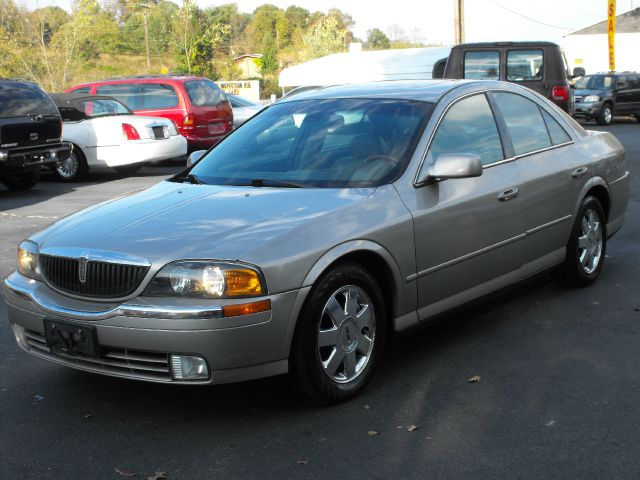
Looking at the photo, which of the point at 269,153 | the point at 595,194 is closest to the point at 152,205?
the point at 269,153

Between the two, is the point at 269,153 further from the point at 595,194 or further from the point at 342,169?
the point at 595,194

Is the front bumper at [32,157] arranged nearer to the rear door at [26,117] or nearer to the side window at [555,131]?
the rear door at [26,117]

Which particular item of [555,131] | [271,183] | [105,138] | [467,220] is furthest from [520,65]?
[271,183]

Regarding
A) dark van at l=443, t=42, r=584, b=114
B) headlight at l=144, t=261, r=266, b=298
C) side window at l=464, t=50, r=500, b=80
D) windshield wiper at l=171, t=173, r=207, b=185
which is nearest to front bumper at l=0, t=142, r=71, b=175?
dark van at l=443, t=42, r=584, b=114

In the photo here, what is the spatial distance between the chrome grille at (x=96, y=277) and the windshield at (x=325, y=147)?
1.17 meters

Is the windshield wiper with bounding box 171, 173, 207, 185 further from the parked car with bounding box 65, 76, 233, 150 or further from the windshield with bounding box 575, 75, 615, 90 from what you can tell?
the windshield with bounding box 575, 75, 615, 90

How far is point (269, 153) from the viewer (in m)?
Result: 5.46

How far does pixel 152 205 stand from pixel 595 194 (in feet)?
11.5

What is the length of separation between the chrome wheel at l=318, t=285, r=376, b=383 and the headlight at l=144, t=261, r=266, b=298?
1.51 feet

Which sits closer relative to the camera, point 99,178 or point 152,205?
point 152,205

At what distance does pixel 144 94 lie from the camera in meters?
17.9

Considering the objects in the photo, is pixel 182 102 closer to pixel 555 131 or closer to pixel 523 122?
pixel 555 131

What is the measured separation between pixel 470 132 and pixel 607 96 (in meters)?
25.6

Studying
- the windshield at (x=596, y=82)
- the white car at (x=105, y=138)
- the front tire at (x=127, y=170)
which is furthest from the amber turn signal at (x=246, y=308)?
the windshield at (x=596, y=82)
